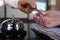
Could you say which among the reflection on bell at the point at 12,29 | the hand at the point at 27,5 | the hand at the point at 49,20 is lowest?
the reflection on bell at the point at 12,29

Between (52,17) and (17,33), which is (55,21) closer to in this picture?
(52,17)

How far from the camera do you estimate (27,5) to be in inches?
23.6

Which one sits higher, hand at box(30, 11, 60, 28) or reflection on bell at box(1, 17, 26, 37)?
hand at box(30, 11, 60, 28)

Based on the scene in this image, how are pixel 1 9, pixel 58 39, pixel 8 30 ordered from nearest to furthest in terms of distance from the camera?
pixel 58 39
pixel 8 30
pixel 1 9

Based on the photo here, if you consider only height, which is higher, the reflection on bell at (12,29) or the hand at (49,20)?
the hand at (49,20)

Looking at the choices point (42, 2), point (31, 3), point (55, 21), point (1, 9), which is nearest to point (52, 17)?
point (55, 21)

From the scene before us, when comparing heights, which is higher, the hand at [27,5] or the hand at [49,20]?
the hand at [27,5]

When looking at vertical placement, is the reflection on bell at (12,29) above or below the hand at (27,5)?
below

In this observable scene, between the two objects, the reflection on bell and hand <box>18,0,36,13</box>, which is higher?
hand <box>18,0,36,13</box>

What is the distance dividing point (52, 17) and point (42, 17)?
1.7 inches

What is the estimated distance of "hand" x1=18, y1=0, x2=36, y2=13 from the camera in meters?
0.57

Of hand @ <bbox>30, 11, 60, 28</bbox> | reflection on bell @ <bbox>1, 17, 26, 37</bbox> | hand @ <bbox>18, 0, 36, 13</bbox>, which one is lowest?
reflection on bell @ <bbox>1, 17, 26, 37</bbox>

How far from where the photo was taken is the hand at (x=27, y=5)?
57 cm

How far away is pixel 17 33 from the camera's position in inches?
23.0
